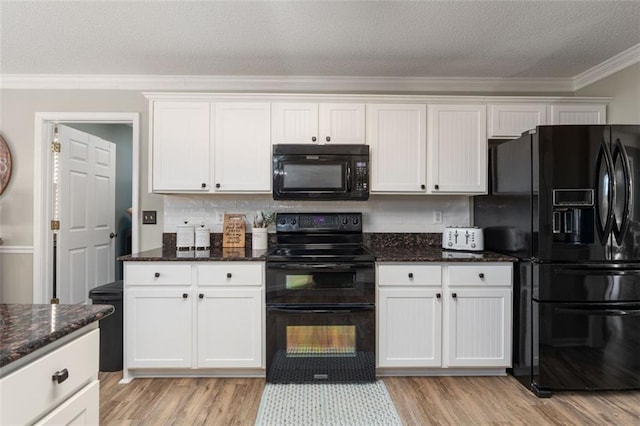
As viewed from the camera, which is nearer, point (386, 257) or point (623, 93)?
point (386, 257)

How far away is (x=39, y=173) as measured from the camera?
9.86ft

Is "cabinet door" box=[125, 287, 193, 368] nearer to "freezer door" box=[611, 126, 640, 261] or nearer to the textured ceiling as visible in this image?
the textured ceiling

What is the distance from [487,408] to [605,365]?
843mm

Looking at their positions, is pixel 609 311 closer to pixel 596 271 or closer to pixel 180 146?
pixel 596 271

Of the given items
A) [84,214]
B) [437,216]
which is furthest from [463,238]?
[84,214]

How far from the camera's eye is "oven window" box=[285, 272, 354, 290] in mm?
2352

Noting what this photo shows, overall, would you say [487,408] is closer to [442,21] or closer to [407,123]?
[407,123]

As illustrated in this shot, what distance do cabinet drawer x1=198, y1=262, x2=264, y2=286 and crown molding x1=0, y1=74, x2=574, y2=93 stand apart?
1.61 m

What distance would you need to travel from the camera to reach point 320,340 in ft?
7.66

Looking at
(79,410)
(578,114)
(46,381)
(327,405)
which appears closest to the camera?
(46,381)

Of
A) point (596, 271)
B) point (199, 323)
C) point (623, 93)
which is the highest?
point (623, 93)

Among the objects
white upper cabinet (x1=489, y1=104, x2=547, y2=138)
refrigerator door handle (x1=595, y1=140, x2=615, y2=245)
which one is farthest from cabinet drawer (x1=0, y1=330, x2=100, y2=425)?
white upper cabinet (x1=489, y1=104, x2=547, y2=138)

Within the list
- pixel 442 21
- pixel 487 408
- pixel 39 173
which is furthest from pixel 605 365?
pixel 39 173

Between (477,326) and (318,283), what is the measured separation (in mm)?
1172
